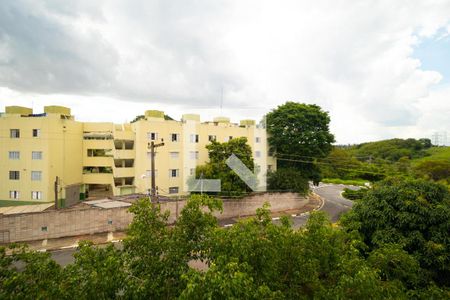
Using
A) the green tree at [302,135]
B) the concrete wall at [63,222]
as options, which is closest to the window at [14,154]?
the concrete wall at [63,222]

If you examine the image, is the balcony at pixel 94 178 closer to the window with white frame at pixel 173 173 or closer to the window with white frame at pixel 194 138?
the window with white frame at pixel 173 173

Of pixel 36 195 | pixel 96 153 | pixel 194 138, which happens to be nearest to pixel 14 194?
pixel 36 195

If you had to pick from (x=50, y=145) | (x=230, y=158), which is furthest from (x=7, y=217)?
(x=230, y=158)

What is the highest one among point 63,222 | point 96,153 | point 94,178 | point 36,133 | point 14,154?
point 36,133

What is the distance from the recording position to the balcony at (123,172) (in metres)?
23.8

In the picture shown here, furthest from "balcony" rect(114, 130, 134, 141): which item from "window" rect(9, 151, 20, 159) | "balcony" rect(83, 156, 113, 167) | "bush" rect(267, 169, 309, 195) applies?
"bush" rect(267, 169, 309, 195)

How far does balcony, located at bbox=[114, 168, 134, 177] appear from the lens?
77.9 feet

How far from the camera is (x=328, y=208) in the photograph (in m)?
27.0

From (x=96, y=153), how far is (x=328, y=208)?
85.1 ft

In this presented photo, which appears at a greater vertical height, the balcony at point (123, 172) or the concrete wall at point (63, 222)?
the balcony at point (123, 172)

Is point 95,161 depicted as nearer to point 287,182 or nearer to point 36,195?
point 36,195

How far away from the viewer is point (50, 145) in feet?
73.6

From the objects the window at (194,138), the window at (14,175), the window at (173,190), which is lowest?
the window at (173,190)

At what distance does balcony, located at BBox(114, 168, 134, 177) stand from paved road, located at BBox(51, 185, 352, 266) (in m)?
9.49
